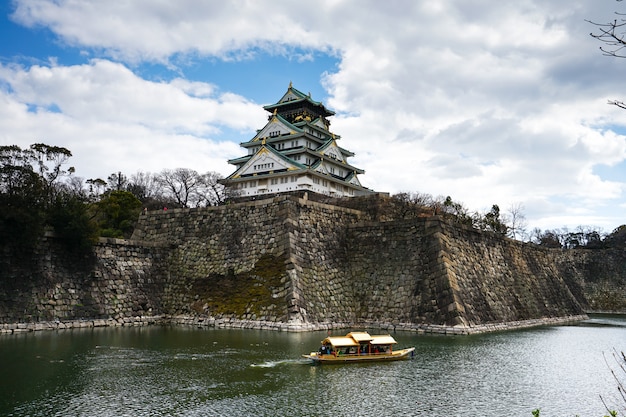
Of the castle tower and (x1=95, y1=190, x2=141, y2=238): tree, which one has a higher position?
the castle tower

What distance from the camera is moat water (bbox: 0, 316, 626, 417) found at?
31.8 ft

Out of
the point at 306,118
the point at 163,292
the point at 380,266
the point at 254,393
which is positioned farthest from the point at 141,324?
the point at 306,118

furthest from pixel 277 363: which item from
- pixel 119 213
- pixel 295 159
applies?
pixel 295 159

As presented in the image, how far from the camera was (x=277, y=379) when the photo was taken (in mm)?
11797

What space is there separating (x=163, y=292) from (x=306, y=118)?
28097 mm

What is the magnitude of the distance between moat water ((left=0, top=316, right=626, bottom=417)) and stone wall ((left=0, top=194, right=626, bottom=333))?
7.36ft

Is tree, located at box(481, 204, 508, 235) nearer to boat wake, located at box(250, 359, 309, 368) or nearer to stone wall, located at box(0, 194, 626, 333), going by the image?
stone wall, located at box(0, 194, 626, 333)

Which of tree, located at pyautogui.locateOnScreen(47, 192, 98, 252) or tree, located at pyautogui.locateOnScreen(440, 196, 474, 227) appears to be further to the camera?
tree, located at pyautogui.locateOnScreen(440, 196, 474, 227)

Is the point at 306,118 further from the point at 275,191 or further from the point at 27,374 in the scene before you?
the point at 27,374

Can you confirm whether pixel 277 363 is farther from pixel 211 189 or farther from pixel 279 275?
pixel 211 189

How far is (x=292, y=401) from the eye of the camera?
10.1m

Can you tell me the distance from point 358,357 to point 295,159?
31289 millimetres

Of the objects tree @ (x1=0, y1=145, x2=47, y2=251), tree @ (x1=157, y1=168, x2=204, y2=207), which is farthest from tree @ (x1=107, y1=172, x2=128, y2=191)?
tree @ (x1=0, y1=145, x2=47, y2=251)

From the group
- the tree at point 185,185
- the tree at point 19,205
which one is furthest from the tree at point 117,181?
the tree at point 19,205
